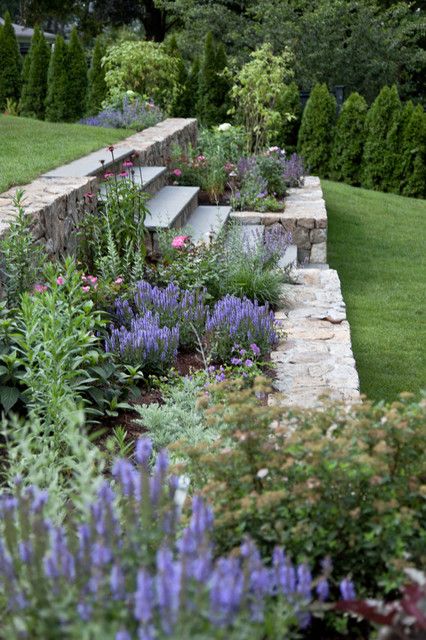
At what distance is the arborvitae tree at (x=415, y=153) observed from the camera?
13.1m

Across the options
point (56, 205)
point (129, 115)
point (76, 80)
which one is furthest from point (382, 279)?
point (76, 80)

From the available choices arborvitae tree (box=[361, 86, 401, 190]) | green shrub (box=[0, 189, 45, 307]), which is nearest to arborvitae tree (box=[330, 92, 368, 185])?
arborvitae tree (box=[361, 86, 401, 190])

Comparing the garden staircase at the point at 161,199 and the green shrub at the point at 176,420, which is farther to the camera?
the garden staircase at the point at 161,199

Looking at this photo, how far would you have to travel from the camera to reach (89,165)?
266 inches

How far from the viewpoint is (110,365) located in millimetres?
4090

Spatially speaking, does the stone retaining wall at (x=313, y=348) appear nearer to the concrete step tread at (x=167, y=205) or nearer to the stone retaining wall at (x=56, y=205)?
the concrete step tread at (x=167, y=205)

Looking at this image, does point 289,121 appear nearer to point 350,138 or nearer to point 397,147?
point 350,138

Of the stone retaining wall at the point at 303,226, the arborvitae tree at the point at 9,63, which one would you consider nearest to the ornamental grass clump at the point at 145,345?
the stone retaining wall at the point at 303,226

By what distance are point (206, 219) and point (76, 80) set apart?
788cm

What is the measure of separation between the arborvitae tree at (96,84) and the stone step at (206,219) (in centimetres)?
639

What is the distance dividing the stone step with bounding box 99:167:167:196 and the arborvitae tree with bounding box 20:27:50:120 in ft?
24.1

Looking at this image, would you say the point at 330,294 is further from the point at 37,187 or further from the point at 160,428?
the point at 160,428

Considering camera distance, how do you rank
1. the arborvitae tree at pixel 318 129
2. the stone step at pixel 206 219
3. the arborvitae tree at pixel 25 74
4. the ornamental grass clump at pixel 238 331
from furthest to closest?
the arborvitae tree at pixel 25 74 < the arborvitae tree at pixel 318 129 < the stone step at pixel 206 219 < the ornamental grass clump at pixel 238 331

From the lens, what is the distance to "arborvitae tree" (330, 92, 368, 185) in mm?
13656
